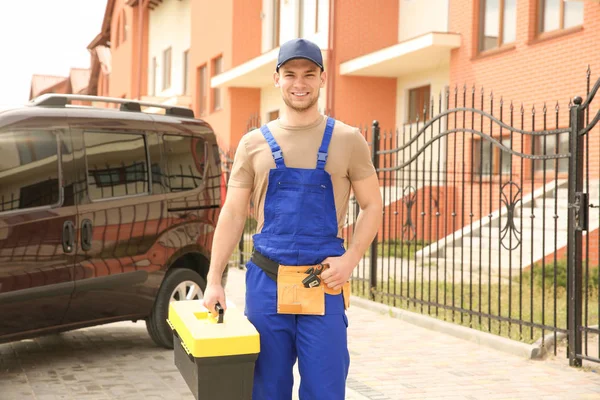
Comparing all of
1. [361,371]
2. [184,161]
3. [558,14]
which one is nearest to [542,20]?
A: [558,14]

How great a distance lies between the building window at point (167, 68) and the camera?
36.8 meters

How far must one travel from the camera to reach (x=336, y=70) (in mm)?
21453

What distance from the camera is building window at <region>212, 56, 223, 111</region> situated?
95.3 ft

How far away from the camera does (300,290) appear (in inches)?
141

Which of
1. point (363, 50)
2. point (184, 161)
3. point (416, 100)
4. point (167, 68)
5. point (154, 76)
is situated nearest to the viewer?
point (184, 161)

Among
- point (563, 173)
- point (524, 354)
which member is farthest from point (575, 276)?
point (563, 173)

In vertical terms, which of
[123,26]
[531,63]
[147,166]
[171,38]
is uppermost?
[123,26]

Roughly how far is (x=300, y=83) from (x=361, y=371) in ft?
12.4

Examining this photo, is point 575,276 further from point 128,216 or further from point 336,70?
point 336,70

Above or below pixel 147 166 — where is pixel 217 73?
above

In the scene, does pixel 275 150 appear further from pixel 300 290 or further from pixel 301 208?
pixel 300 290

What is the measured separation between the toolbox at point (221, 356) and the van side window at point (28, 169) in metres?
3.02

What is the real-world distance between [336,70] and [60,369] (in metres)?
15.6

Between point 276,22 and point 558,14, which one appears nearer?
point 558,14
